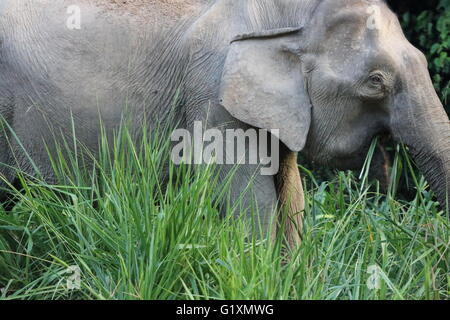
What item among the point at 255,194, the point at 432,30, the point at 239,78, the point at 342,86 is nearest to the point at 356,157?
the point at 342,86

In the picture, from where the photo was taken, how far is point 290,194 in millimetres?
5578

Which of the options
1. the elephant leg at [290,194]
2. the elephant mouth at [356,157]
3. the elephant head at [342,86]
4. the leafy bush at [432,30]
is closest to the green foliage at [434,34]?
the leafy bush at [432,30]

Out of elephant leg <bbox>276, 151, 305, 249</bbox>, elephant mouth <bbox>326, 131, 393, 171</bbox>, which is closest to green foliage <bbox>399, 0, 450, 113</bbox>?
elephant leg <bbox>276, 151, 305, 249</bbox>

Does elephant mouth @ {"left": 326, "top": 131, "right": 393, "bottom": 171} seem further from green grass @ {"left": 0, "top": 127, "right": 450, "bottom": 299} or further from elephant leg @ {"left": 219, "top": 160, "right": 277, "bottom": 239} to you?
elephant leg @ {"left": 219, "top": 160, "right": 277, "bottom": 239}

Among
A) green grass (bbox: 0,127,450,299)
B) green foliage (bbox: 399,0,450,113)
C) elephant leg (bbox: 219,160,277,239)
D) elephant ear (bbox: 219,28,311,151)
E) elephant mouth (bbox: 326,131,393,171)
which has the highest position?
green foliage (bbox: 399,0,450,113)

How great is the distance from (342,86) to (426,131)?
449mm

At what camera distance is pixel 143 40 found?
5.51 m

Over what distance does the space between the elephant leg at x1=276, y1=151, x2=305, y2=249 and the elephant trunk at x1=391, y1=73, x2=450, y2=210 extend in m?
0.73

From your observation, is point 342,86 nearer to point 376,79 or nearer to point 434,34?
point 376,79

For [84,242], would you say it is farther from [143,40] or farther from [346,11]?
[346,11]

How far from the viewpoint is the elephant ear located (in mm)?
5148

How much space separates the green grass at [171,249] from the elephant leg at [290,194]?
0.27 meters

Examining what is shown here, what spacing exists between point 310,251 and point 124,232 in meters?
0.84

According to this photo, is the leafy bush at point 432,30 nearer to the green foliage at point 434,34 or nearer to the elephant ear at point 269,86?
the green foliage at point 434,34
